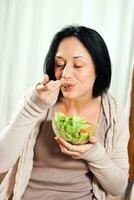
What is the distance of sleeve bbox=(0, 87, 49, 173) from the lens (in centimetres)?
113

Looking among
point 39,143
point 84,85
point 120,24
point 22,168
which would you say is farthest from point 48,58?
point 120,24

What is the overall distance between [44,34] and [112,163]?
103 centimetres

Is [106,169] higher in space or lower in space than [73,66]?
lower

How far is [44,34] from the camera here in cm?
195

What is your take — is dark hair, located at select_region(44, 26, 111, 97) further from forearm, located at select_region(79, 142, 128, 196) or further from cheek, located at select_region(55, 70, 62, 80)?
forearm, located at select_region(79, 142, 128, 196)

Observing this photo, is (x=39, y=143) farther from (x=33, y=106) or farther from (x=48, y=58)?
(x=48, y=58)

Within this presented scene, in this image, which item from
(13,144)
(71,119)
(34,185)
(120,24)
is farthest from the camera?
(120,24)

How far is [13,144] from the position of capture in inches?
45.8

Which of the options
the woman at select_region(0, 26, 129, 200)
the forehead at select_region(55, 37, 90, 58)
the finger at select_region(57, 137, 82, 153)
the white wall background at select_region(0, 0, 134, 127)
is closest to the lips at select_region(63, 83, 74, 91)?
the woman at select_region(0, 26, 129, 200)

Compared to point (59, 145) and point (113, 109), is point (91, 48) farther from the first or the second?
point (59, 145)

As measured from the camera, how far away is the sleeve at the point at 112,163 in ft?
3.67

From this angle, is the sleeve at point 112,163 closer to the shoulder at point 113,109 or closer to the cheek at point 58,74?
the shoulder at point 113,109

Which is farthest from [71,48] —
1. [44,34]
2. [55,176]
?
[44,34]

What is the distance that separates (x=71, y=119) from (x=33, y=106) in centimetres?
15
